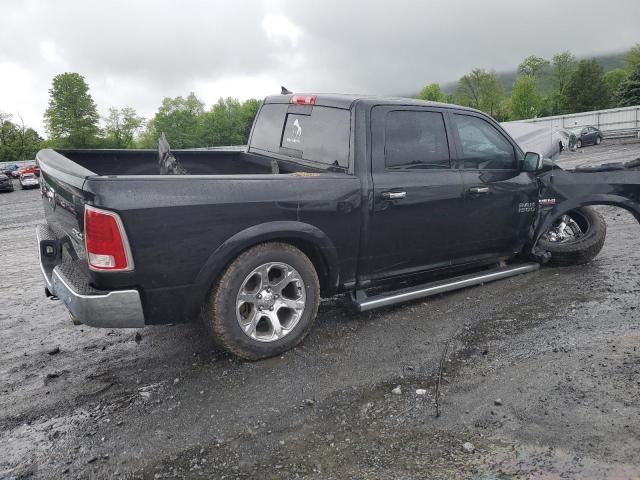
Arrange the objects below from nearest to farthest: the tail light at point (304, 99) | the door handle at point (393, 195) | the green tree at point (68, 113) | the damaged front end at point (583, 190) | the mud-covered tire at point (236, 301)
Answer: the mud-covered tire at point (236, 301), the door handle at point (393, 195), the tail light at point (304, 99), the damaged front end at point (583, 190), the green tree at point (68, 113)

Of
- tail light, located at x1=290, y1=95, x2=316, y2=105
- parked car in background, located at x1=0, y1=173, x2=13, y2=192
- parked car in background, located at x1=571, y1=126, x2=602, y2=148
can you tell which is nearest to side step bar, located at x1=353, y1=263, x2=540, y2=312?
tail light, located at x1=290, y1=95, x2=316, y2=105

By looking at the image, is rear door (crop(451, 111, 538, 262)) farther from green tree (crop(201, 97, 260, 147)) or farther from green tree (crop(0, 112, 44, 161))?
green tree (crop(201, 97, 260, 147))

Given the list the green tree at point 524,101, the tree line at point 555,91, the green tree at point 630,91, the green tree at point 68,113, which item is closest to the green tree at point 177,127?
the green tree at point 68,113

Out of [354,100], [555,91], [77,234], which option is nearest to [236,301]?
[77,234]

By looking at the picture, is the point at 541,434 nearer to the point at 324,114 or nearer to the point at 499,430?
the point at 499,430

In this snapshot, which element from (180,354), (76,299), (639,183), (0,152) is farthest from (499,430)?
(0,152)

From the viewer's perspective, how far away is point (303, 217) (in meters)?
3.90

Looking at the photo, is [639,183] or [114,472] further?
[639,183]

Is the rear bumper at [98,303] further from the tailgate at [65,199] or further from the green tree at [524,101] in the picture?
the green tree at [524,101]

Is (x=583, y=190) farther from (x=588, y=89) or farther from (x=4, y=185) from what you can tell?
(x=588, y=89)

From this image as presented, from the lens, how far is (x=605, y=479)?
257cm

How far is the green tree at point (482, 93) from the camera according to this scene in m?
92.0

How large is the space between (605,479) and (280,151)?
3571mm

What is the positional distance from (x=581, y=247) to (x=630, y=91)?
6471 cm
